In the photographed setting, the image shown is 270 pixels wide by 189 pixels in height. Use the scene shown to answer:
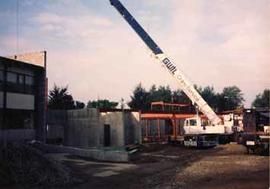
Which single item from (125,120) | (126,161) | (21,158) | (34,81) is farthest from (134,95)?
(21,158)

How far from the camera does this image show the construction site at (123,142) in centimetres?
1680

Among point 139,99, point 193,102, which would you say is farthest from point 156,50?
point 139,99

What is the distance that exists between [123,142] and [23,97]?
10328mm

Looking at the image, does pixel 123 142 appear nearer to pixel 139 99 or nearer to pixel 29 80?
pixel 29 80

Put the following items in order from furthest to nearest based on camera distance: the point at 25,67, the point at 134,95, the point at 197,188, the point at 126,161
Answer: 1. the point at 134,95
2. the point at 25,67
3. the point at 126,161
4. the point at 197,188

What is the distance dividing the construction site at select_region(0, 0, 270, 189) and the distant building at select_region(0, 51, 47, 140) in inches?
3.0

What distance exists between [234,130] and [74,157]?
14871mm

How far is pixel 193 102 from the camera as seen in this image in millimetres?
33438

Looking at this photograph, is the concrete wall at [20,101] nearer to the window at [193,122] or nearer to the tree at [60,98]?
the window at [193,122]

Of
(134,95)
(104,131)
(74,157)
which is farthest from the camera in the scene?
(134,95)

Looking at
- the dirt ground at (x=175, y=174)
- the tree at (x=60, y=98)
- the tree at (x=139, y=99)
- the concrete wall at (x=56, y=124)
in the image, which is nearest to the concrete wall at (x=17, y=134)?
the concrete wall at (x=56, y=124)

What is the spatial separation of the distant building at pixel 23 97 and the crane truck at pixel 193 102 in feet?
25.1

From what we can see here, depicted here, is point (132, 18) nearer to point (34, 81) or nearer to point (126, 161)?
point (34, 81)

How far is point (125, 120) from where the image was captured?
37344mm
